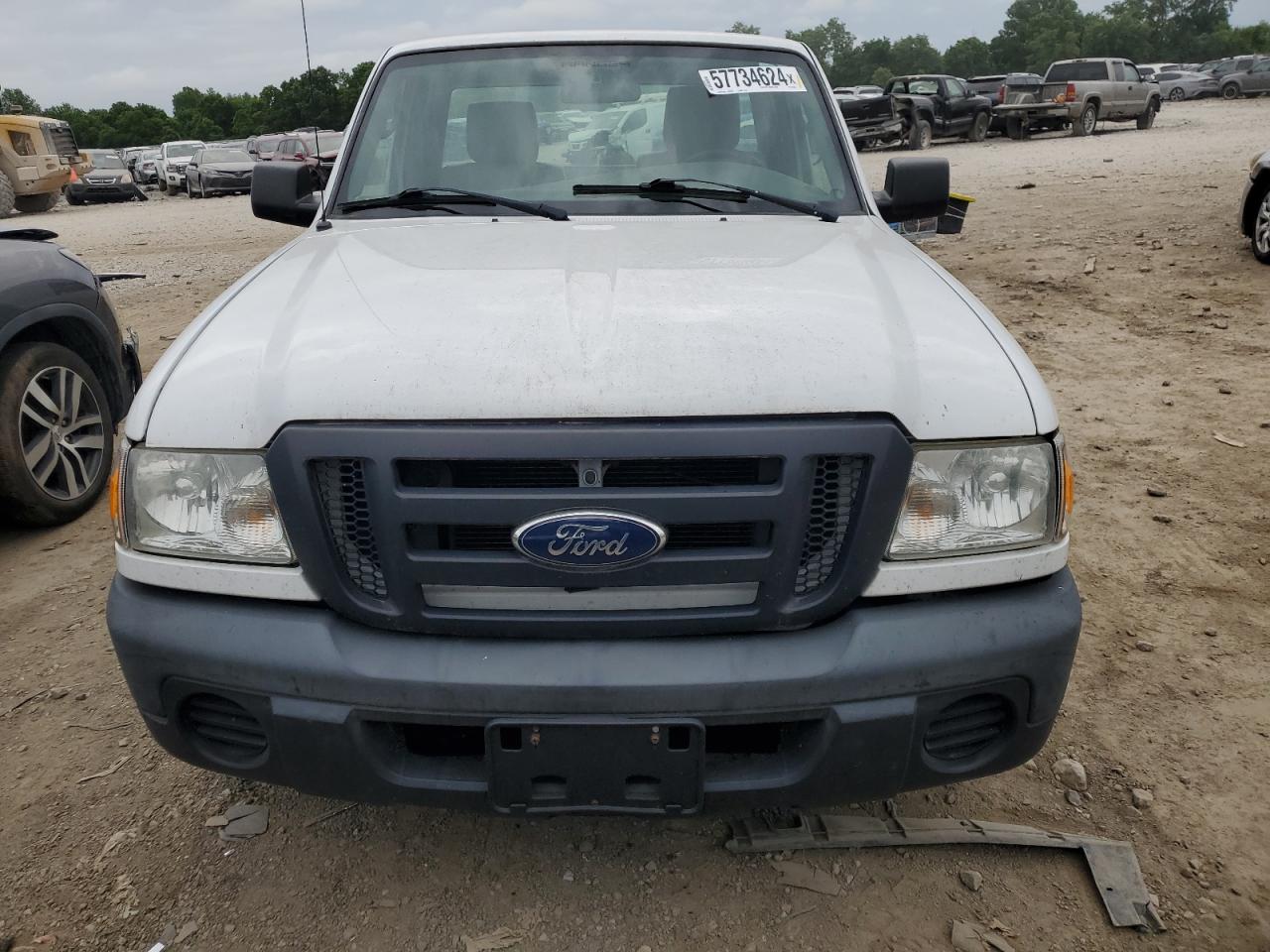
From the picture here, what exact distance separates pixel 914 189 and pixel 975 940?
7.33ft

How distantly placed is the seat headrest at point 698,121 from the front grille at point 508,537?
165cm

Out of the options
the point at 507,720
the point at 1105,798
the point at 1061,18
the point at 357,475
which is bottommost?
the point at 1105,798

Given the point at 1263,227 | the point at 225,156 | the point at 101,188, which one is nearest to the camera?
the point at 1263,227

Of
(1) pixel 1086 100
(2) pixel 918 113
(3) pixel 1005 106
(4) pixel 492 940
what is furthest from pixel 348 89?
(1) pixel 1086 100

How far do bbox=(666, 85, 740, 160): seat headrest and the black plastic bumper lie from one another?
178 cm

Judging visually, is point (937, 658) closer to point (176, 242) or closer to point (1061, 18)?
point (176, 242)

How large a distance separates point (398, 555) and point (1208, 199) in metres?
12.2

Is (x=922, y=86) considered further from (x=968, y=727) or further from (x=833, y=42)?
(x=833, y=42)

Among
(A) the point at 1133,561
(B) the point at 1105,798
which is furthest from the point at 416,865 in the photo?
(A) the point at 1133,561

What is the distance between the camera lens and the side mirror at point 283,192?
3287 millimetres

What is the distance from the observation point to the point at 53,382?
4.06 meters

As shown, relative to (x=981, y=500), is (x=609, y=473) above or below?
above

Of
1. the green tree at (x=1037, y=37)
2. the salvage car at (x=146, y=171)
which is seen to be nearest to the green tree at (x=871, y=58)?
the green tree at (x=1037, y=37)

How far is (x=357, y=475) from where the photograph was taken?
1.79m
